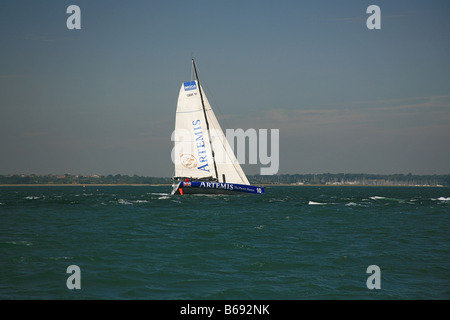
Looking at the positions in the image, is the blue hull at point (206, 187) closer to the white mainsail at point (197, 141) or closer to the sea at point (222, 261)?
the white mainsail at point (197, 141)

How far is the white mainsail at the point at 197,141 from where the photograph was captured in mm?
63656

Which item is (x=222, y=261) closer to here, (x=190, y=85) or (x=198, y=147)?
(x=198, y=147)

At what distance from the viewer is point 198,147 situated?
6381cm

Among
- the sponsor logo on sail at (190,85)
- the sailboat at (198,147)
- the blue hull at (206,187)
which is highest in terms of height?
the sponsor logo on sail at (190,85)

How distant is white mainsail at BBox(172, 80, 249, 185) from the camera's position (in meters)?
63.7

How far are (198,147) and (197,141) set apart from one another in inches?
36.6

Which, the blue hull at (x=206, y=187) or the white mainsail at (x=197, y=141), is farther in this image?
the white mainsail at (x=197, y=141)

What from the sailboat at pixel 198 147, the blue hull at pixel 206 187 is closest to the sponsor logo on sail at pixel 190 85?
the sailboat at pixel 198 147

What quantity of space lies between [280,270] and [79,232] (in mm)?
15031

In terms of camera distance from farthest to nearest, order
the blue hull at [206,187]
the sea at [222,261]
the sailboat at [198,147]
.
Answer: the sailboat at [198,147]
the blue hull at [206,187]
the sea at [222,261]

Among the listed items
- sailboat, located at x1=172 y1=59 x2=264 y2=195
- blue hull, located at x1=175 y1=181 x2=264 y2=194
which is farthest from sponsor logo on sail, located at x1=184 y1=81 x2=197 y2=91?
blue hull, located at x1=175 y1=181 x2=264 y2=194

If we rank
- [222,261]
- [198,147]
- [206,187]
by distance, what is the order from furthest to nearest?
[198,147]
[206,187]
[222,261]

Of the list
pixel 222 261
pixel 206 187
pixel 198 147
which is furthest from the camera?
pixel 198 147

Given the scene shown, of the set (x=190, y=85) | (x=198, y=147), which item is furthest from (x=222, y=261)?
(x=190, y=85)
